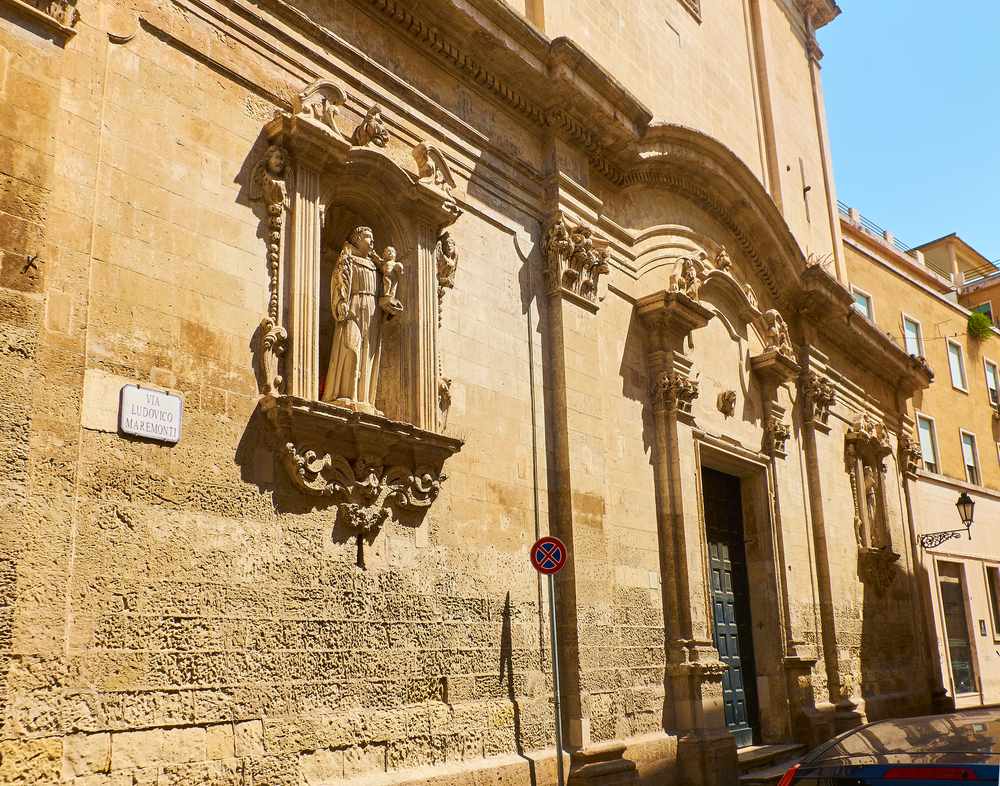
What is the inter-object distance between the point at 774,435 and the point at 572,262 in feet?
18.3

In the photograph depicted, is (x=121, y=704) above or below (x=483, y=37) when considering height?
below

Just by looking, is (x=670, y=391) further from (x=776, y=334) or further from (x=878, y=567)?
(x=878, y=567)

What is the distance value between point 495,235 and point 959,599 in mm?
16359

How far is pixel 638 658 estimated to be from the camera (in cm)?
1048

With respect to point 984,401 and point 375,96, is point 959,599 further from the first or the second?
point 375,96

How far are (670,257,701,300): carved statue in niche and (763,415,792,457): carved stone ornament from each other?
2.83 meters

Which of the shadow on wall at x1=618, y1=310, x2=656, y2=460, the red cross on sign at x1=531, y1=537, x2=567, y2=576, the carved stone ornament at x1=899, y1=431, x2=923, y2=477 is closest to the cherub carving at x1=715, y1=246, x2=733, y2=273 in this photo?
the shadow on wall at x1=618, y1=310, x2=656, y2=460

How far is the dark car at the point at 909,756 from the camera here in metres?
3.49

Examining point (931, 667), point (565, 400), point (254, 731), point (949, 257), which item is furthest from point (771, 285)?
point (949, 257)

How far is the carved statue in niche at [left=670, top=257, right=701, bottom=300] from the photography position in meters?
12.7

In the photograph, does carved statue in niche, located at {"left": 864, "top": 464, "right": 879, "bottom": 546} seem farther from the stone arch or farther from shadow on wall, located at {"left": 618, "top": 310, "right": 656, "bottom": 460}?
shadow on wall, located at {"left": 618, "top": 310, "right": 656, "bottom": 460}

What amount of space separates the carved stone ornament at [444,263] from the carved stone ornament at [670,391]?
3685 mm

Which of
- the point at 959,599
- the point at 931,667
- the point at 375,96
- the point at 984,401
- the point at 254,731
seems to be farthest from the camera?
the point at 984,401

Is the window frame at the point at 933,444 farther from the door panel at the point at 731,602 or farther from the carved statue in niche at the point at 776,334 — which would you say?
the door panel at the point at 731,602
